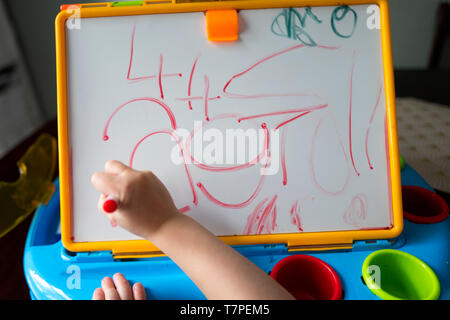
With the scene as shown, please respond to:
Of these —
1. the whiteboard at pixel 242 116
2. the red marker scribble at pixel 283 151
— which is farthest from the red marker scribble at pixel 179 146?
the red marker scribble at pixel 283 151

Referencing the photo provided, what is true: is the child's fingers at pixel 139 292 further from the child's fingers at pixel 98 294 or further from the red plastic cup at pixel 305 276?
the red plastic cup at pixel 305 276

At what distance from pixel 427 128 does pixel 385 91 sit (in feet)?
1.79

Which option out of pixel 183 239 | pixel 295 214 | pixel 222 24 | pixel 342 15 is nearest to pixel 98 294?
pixel 183 239

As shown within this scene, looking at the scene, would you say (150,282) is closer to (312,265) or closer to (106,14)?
(312,265)

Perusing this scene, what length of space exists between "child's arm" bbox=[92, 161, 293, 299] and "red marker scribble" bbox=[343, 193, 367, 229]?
0.55ft

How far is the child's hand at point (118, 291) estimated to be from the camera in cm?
40

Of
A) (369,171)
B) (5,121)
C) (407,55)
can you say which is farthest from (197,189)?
(407,55)

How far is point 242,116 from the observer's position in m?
0.45

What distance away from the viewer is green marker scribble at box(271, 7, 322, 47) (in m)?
0.44

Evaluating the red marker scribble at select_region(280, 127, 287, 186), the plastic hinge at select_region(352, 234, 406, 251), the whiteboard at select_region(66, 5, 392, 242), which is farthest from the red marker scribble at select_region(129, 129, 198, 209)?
the plastic hinge at select_region(352, 234, 406, 251)

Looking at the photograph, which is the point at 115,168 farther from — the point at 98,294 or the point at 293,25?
the point at 293,25

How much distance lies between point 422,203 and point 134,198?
0.46m
